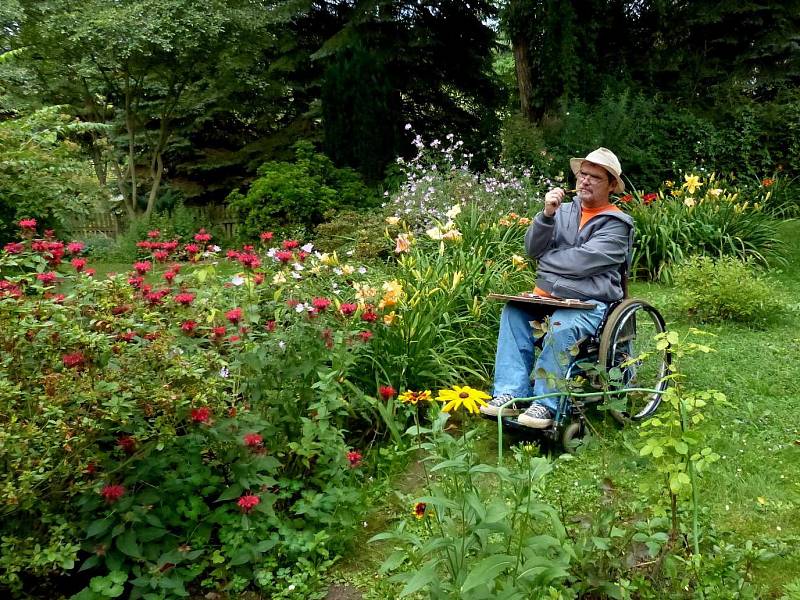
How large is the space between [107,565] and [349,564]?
0.82 m

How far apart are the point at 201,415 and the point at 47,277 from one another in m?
0.90

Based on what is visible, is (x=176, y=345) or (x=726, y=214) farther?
(x=726, y=214)

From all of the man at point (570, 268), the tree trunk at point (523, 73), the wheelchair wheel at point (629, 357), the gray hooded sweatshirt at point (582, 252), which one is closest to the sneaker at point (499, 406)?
the man at point (570, 268)

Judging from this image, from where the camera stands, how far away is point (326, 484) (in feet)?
8.50

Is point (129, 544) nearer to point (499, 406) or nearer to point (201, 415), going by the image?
point (201, 415)

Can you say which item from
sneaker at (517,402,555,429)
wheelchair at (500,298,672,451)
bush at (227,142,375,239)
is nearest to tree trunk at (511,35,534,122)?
bush at (227,142,375,239)

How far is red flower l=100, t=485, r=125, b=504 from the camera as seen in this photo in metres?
1.97

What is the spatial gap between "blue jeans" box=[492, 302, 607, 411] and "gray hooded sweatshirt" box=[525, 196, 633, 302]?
13 centimetres

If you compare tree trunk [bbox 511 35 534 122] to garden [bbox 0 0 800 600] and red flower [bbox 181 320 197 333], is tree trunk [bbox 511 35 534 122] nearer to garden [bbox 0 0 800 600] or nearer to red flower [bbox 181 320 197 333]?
garden [bbox 0 0 800 600]

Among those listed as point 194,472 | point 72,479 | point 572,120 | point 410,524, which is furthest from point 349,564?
point 572,120

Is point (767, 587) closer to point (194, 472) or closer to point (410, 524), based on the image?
point (410, 524)

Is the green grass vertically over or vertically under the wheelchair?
under

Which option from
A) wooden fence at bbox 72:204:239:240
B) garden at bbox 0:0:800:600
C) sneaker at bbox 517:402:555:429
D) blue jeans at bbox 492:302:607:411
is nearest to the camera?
garden at bbox 0:0:800:600

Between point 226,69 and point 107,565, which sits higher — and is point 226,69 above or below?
above
